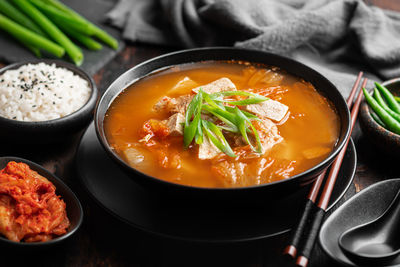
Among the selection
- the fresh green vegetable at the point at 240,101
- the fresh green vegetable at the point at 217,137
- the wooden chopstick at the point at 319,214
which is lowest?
the wooden chopstick at the point at 319,214

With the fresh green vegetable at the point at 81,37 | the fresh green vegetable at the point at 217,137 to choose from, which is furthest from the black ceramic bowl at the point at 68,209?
the fresh green vegetable at the point at 81,37

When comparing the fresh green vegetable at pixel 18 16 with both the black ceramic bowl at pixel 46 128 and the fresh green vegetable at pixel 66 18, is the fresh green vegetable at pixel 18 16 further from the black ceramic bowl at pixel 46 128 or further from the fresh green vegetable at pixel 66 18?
the black ceramic bowl at pixel 46 128

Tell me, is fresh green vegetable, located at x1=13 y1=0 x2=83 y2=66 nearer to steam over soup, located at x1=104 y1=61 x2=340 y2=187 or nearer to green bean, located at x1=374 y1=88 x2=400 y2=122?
steam over soup, located at x1=104 y1=61 x2=340 y2=187

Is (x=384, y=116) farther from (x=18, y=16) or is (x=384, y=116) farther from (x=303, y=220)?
(x=18, y=16)

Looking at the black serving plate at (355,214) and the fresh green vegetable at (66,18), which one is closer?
the black serving plate at (355,214)

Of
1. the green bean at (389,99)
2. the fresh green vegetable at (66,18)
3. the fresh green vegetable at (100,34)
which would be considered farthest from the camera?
the fresh green vegetable at (100,34)

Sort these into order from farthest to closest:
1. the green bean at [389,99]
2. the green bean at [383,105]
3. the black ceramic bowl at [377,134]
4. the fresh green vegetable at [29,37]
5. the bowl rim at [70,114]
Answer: the fresh green vegetable at [29,37] → the green bean at [389,99] → the green bean at [383,105] → the bowl rim at [70,114] → the black ceramic bowl at [377,134]

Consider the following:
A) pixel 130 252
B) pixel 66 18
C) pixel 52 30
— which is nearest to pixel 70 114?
pixel 130 252
